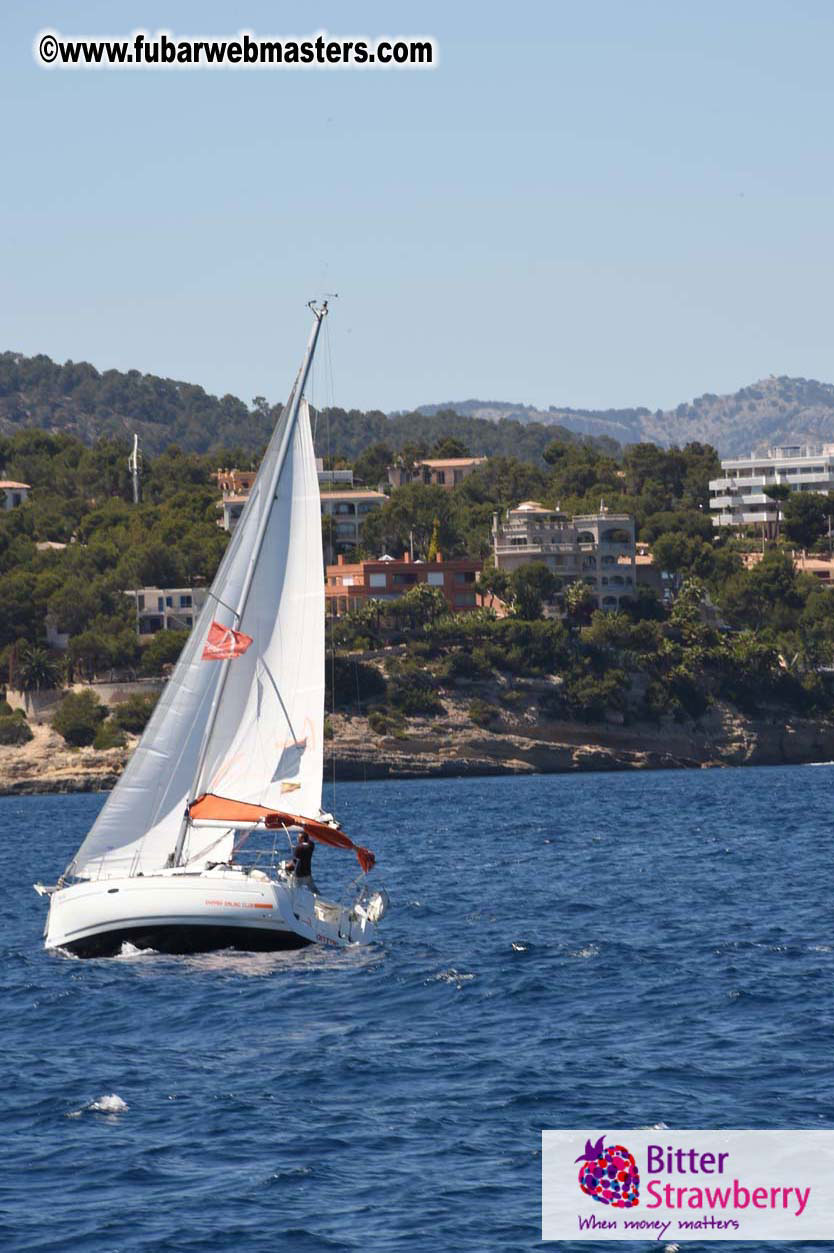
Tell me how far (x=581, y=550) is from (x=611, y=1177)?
141303 mm

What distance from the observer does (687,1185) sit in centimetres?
2250

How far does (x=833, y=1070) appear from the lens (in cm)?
2780

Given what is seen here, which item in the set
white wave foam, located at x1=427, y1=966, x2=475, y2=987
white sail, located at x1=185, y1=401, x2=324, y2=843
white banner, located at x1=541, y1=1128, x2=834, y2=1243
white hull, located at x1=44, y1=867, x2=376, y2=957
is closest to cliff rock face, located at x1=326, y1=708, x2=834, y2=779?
white sail, located at x1=185, y1=401, x2=324, y2=843

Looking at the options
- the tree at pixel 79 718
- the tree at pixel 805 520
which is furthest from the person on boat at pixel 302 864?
the tree at pixel 805 520

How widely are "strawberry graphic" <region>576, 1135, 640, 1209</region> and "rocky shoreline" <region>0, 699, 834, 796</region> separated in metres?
104

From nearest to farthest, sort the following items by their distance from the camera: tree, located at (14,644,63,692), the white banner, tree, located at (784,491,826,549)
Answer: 1. the white banner
2. tree, located at (14,644,63,692)
3. tree, located at (784,491,826,549)

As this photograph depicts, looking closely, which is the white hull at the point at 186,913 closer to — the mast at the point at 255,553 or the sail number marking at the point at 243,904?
the sail number marking at the point at 243,904

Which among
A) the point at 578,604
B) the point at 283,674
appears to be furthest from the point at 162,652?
the point at 283,674

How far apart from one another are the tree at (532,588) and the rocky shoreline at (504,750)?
14.2 metres

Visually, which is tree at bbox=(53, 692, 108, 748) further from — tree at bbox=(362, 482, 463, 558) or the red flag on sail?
the red flag on sail

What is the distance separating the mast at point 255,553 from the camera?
3897 cm

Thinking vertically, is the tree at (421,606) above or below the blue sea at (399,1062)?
above

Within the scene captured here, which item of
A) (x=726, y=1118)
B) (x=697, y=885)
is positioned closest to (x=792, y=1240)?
(x=726, y=1118)

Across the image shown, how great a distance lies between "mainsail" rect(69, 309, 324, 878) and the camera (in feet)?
126
